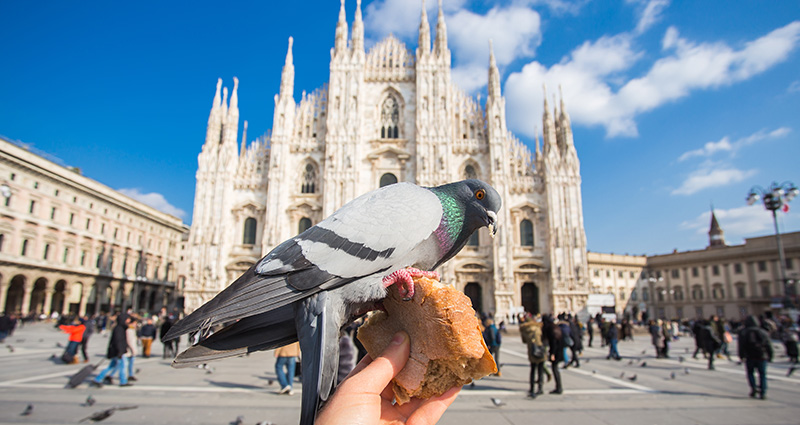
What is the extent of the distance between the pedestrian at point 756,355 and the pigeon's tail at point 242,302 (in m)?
7.96

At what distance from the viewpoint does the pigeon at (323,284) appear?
1362 mm

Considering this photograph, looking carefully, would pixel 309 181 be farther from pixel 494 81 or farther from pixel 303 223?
pixel 494 81

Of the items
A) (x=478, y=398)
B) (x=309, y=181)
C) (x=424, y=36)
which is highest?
(x=424, y=36)

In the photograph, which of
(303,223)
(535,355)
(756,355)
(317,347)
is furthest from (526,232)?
(317,347)

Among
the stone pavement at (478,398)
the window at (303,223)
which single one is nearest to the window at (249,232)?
the window at (303,223)

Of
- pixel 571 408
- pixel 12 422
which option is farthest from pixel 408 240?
pixel 12 422

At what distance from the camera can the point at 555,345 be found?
6.96m

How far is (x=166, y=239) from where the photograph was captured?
41.7 metres

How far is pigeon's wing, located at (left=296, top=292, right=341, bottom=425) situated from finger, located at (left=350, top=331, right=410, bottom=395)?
10cm

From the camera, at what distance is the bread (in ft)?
4.70

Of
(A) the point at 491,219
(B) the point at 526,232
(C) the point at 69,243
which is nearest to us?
(A) the point at 491,219

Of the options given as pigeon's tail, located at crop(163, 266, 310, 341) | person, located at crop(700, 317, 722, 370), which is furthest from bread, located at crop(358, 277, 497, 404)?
person, located at crop(700, 317, 722, 370)

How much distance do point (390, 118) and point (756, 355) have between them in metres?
22.8

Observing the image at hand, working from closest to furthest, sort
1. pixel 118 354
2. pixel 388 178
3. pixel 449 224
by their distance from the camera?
pixel 449 224 → pixel 118 354 → pixel 388 178
